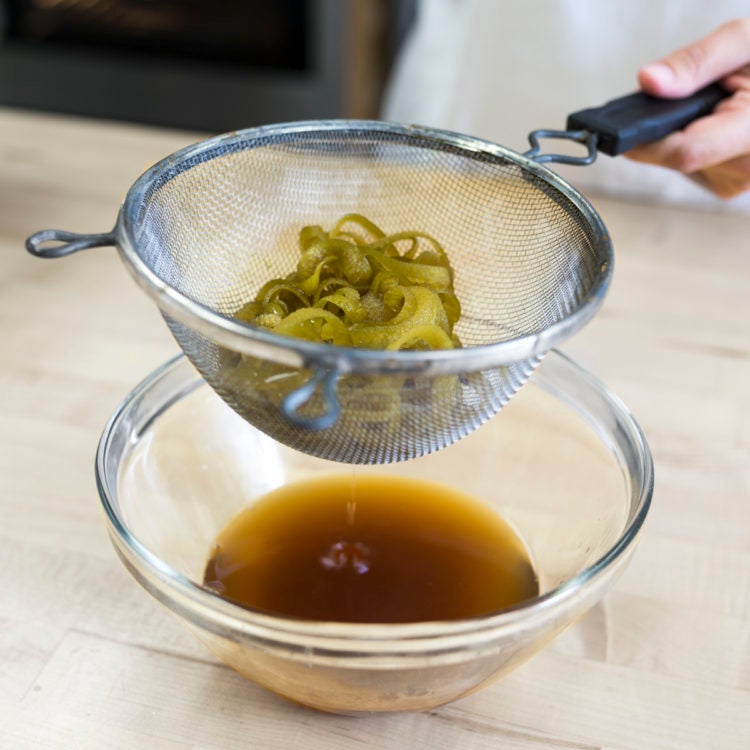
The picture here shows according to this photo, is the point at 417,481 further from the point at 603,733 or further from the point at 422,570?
the point at 603,733

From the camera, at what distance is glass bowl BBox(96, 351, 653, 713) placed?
0.58 metres

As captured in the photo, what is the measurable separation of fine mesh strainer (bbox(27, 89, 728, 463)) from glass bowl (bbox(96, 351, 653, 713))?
3.0 inches

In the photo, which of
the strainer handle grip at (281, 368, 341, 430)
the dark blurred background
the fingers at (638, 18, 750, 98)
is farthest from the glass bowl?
the dark blurred background

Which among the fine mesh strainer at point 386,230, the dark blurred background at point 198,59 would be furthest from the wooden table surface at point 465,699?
the dark blurred background at point 198,59

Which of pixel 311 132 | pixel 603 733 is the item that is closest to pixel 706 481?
pixel 603 733

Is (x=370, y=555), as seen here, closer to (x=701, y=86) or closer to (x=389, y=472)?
(x=389, y=472)

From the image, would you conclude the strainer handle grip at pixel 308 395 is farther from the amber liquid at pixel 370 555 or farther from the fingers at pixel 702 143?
the fingers at pixel 702 143

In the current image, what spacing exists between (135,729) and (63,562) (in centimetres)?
19

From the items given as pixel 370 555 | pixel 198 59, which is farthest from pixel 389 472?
pixel 198 59

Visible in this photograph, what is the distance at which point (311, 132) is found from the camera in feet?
2.99

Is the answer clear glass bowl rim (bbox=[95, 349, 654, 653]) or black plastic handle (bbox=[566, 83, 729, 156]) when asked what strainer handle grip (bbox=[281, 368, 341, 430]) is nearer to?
clear glass bowl rim (bbox=[95, 349, 654, 653])

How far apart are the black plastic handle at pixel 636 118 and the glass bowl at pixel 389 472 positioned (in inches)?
8.6

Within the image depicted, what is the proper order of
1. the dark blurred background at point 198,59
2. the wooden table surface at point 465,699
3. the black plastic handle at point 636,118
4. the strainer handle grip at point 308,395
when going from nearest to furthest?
the strainer handle grip at point 308,395
the wooden table surface at point 465,699
the black plastic handle at point 636,118
the dark blurred background at point 198,59

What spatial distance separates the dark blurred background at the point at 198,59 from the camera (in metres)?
2.26
